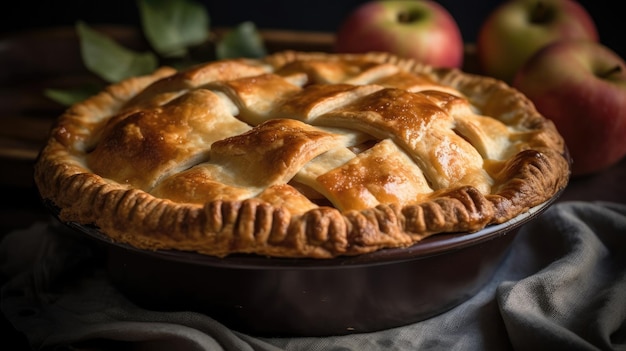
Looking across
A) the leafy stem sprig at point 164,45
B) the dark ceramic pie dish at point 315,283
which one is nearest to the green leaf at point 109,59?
the leafy stem sprig at point 164,45

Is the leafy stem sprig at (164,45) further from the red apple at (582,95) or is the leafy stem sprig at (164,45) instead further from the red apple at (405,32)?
the red apple at (582,95)

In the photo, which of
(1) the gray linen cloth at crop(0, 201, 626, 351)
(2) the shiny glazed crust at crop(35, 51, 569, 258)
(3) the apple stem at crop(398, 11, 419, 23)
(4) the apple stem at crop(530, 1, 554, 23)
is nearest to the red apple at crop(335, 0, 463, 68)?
(3) the apple stem at crop(398, 11, 419, 23)

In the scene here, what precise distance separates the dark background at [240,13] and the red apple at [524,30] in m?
0.68

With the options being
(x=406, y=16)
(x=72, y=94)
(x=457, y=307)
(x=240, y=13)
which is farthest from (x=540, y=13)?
(x=72, y=94)

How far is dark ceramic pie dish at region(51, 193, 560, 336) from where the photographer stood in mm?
1271

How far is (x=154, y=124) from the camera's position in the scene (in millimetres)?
1570

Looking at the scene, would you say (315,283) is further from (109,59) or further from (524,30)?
(109,59)

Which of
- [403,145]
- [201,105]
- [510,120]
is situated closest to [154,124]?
[201,105]

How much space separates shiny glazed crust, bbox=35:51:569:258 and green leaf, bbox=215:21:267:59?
0.73 metres

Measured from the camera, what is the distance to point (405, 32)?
91.7 inches

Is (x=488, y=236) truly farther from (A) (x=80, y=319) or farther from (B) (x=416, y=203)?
(A) (x=80, y=319)

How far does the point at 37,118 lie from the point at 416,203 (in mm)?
1568

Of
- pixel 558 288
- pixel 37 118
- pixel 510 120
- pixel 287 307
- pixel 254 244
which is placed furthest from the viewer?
pixel 37 118

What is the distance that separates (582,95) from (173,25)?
1.44 meters
